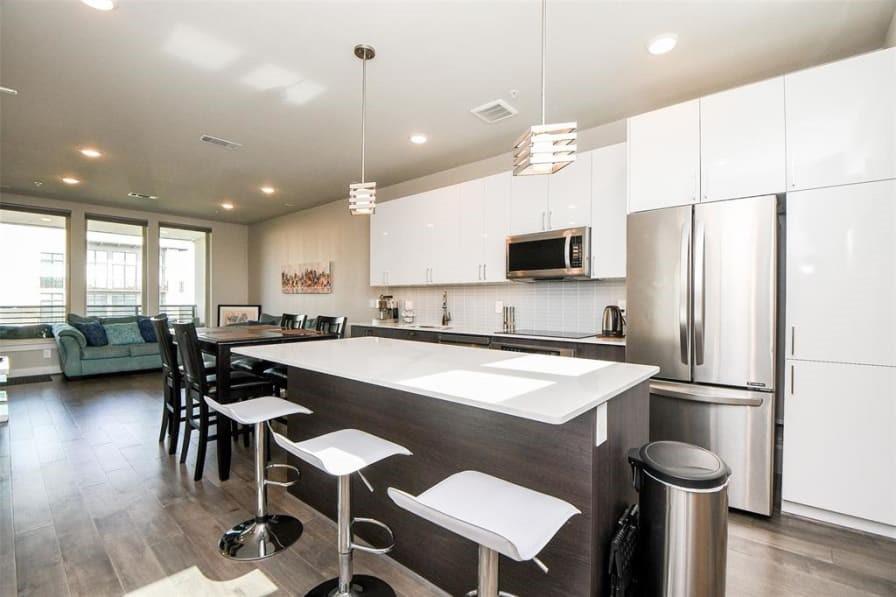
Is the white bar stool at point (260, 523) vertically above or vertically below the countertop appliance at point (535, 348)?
below

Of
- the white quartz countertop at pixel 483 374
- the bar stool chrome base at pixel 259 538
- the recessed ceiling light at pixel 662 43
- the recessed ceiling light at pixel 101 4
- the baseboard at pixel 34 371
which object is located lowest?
the bar stool chrome base at pixel 259 538

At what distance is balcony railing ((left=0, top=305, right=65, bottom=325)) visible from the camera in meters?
6.21

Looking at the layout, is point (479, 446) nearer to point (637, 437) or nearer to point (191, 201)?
point (637, 437)

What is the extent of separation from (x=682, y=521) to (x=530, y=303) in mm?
2843

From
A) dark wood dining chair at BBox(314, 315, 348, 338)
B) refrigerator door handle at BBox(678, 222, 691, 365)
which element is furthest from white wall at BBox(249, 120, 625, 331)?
dark wood dining chair at BBox(314, 315, 348, 338)

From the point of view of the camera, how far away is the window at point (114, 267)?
6961 mm

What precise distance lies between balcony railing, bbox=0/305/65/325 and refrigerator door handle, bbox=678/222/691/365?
8.71 m

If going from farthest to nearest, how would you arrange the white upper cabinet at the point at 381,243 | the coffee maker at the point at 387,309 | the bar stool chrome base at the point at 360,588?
the coffee maker at the point at 387,309 → the white upper cabinet at the point at 381,243 → the bar stool chrome base at the point at 360,588

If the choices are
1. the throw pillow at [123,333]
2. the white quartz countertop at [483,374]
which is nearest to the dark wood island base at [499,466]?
the white quartz countertop at [483,374]

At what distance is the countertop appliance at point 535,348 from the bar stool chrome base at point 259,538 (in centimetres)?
209

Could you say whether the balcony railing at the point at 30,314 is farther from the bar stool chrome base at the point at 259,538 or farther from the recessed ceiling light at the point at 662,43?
the recessed ceiling light at the point at 662,43

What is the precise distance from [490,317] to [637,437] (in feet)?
9.36

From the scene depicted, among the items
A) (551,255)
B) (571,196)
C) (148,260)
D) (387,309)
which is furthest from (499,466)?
(148,260)

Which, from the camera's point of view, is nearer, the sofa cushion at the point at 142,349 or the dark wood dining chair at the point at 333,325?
the dark wood dining chair at the point at 333,325
